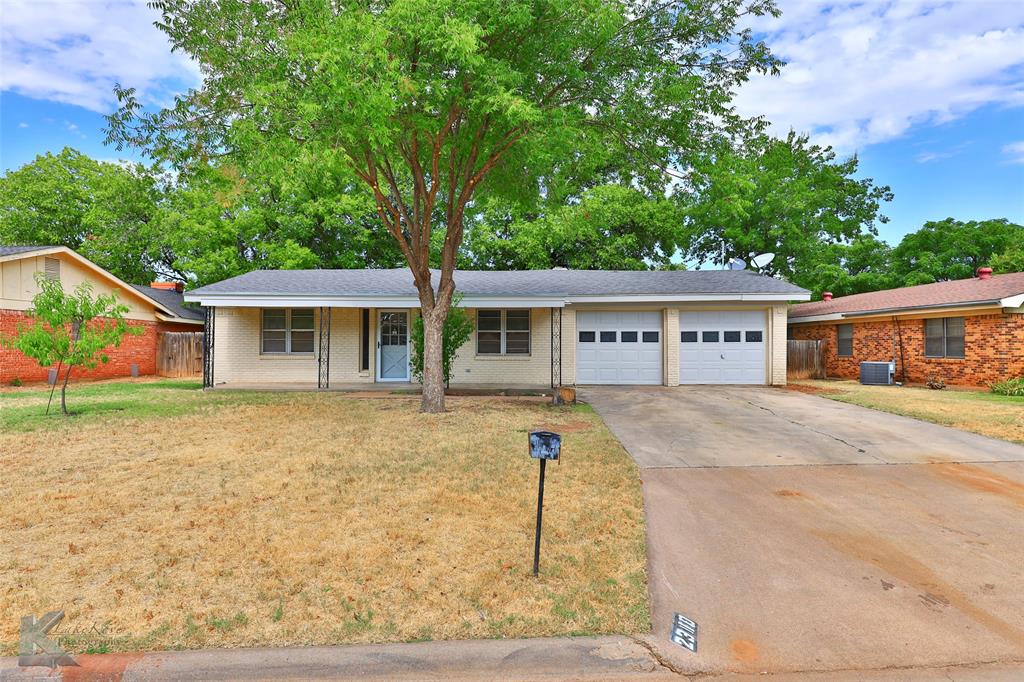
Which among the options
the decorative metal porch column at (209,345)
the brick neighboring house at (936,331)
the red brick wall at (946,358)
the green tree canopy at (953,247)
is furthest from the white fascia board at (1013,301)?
the decorative metal porch column at (209,345)

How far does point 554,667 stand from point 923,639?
2.08m

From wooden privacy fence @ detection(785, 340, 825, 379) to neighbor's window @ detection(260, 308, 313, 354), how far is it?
16639mm

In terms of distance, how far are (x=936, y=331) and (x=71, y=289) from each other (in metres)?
26.4

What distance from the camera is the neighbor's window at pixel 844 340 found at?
1767 centimetres

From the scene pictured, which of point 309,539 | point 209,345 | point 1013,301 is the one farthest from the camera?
point 209,345

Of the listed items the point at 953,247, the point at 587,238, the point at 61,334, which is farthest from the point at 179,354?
the point at 953,247

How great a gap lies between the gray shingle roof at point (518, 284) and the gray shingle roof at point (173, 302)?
5.78 metres

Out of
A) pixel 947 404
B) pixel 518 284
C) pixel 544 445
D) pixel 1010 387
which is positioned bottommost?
pixel 947 404

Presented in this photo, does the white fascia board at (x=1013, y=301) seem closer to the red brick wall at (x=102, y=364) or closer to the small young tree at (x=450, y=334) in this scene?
the small young tree at (x=450, y=334)

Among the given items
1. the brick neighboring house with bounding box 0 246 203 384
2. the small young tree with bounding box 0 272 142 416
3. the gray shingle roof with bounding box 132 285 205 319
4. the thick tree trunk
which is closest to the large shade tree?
the thick tree trunk

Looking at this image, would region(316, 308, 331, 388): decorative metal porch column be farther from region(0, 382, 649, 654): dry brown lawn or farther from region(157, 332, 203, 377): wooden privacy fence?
region(0, 382, 649, 654): dry brown lawn

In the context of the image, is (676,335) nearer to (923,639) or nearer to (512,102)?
(512,102)

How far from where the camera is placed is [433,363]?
32.8ft

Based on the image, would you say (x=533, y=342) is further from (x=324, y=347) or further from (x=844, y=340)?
(x=844, y=340)
